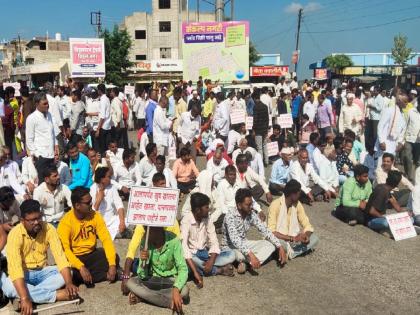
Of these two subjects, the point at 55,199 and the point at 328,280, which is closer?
the point at 328,280

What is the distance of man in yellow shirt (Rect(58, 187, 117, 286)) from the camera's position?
553cm

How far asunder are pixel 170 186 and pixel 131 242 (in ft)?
10.6

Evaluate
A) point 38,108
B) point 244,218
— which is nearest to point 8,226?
point 38,108

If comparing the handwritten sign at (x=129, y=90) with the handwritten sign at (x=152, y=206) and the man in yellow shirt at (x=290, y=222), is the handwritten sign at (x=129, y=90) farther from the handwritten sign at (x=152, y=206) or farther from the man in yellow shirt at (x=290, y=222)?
the handwritten sign at (x=152, y=206)

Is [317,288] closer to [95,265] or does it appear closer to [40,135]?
[95,265]

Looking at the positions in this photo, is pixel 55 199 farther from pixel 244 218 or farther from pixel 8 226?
pixel 244 218

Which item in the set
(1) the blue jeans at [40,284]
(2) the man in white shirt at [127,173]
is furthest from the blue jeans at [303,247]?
(2) the man in white shirt at [127,173]

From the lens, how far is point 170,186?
8.58 m

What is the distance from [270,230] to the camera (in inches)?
257

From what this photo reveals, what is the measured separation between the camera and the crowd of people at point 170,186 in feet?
17.1

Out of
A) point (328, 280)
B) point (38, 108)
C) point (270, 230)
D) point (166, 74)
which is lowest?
point (328, 280)

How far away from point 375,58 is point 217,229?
72.7 m

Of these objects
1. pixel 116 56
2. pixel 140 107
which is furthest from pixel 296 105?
pixel 116 56

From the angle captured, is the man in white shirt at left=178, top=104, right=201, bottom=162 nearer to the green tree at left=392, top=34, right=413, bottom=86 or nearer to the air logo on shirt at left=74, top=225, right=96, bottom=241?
the air logo on shirt at left=74, top=225, right=96, bottom=241
